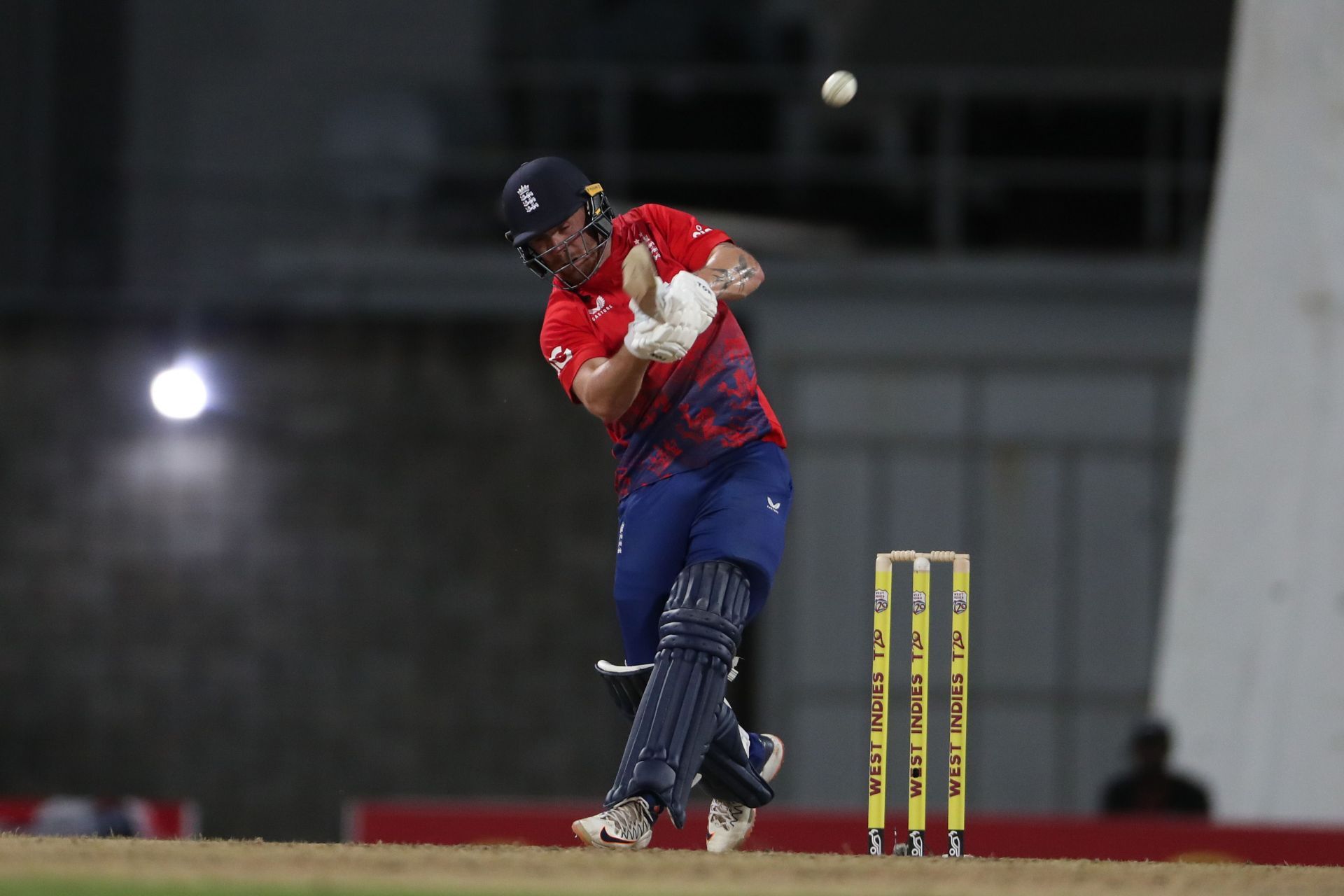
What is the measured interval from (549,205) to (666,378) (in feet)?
1.98

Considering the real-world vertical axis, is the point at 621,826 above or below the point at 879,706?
below

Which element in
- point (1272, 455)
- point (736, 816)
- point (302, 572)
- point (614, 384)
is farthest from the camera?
point (302, 572)

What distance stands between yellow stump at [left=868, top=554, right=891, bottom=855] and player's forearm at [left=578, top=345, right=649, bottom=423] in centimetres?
85

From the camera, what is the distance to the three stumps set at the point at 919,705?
213 inches

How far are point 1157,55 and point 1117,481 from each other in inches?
133

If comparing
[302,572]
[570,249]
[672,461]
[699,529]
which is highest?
[570,249]

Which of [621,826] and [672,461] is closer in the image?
[621,826]

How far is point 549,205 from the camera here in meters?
5.29

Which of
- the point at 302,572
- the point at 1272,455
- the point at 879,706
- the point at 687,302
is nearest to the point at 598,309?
the point at 687,302

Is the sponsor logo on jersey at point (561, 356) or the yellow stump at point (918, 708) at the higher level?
the sponsor logo on jersey at point (561, 356)

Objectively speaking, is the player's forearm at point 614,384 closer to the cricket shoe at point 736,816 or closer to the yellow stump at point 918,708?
the yellow stump at point 918,708

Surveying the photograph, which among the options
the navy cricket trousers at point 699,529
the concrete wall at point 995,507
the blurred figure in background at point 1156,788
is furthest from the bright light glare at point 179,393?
the navy cricket trousers at point 699,529

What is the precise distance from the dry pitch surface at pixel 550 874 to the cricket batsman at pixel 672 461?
1.48 ft

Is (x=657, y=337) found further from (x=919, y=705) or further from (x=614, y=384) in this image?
(x=919, y=705)
